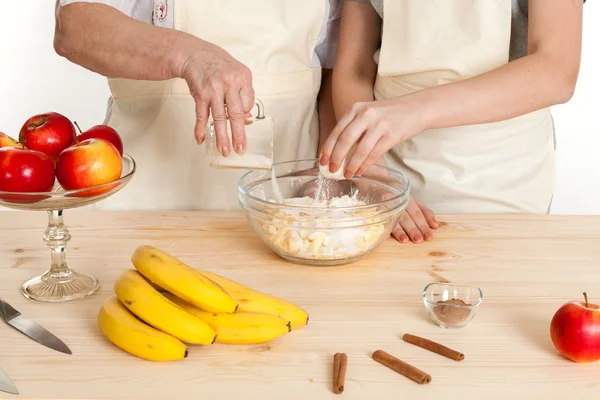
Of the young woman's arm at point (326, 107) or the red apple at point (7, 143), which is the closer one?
the red apple at point (7, 143)

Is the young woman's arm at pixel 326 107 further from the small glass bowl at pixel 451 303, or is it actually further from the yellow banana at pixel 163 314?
the yellow banana at pixel 163 314

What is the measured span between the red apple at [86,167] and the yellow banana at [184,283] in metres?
0.15

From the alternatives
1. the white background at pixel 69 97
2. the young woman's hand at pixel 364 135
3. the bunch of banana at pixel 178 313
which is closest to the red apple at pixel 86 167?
the bunch of banana at pixel 178 313

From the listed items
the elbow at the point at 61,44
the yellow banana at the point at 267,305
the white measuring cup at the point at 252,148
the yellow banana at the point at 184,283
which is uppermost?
the elbow at the point at 61,44

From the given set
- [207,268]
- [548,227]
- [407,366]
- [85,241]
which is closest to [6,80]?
[85,241]

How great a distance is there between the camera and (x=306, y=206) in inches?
57.9

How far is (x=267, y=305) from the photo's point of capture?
1217 millimetres

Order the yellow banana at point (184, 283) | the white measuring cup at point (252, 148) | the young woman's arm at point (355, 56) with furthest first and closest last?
the young woman's arm at point (355, 56)
the white measuring cup at point (252, 148)
the yellow banana at point (184, 283)

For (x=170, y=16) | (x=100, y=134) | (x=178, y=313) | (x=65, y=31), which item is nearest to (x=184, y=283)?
(x=178, y=313)

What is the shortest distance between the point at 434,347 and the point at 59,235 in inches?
25.3

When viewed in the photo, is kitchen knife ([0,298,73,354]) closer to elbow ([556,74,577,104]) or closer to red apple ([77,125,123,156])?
red apple ([77,125,123,156])

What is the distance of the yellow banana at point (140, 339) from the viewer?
3.65 feet

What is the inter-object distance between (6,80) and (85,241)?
2078mm

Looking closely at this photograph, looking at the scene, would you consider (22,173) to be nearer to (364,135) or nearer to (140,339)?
(140,339)
